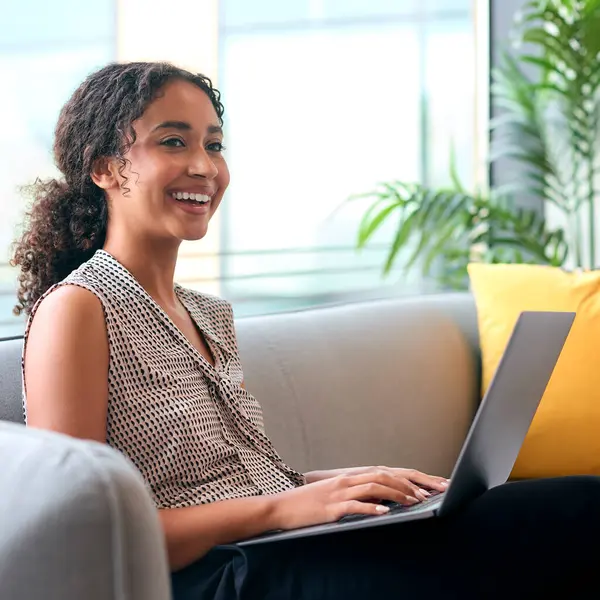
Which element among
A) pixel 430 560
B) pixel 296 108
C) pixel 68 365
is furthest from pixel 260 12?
pixel 430 560

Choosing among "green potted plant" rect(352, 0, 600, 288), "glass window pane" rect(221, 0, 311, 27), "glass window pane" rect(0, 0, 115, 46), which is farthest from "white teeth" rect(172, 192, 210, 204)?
"glass window pane" rect(221, 0, 311, 27)

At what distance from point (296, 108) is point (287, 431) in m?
1.56

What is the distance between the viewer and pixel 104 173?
58.9 inches

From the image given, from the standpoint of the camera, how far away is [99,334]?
128 centimetres

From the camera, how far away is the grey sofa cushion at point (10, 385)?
1369 millimetres

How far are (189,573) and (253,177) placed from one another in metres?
1.90

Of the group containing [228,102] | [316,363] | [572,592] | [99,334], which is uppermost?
[228,102]

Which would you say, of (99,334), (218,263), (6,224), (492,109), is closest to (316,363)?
(99,334)

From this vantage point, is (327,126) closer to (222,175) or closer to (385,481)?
(222,175)

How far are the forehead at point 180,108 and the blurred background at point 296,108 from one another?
981mm

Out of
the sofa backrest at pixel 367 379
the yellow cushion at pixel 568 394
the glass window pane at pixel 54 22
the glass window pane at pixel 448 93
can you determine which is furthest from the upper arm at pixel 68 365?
the glass window pane at pixel 448 93

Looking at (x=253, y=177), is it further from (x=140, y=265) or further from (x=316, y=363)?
(x=140, y=265)

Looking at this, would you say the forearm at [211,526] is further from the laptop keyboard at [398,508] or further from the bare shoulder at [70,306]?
the bare shoulder at [70,306]

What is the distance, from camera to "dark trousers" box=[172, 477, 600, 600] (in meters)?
1.18
